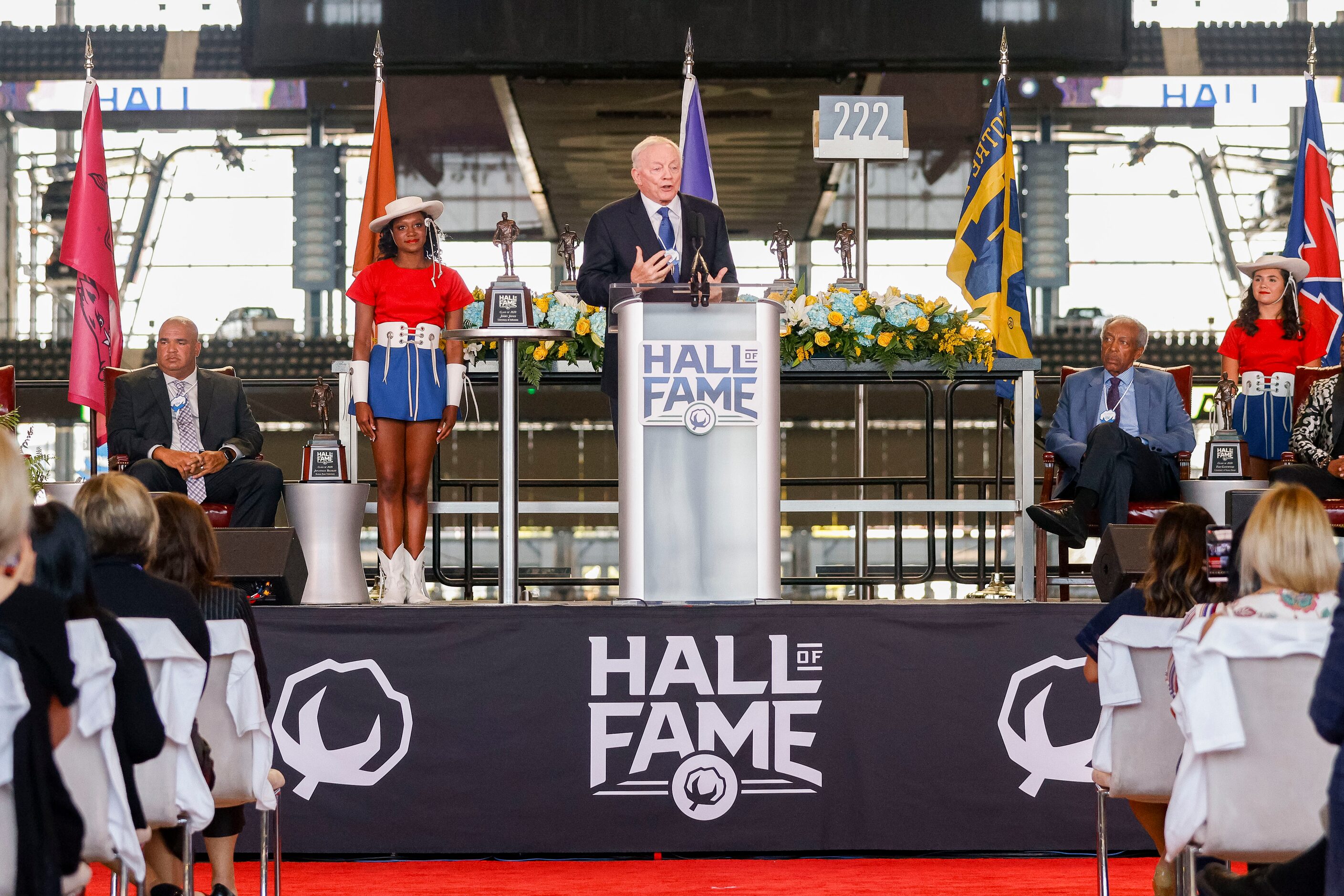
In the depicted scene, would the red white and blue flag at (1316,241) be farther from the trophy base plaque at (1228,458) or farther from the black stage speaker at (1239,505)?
the black stage speaker at (1239,505)

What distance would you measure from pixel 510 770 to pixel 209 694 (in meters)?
1.29

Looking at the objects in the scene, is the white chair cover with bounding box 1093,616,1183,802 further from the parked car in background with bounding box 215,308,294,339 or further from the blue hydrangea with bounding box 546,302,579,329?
the parked car in background with bounding box 215,308,294,339

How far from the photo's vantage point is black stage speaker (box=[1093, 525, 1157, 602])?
4246 millimetres

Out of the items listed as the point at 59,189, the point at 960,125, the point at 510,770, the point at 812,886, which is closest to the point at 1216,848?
the point at 812,886

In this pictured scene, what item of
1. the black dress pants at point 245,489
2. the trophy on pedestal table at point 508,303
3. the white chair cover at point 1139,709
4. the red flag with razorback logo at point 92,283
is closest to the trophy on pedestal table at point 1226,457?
the white chair cover at point 1139,709

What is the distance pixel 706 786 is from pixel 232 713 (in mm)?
1503

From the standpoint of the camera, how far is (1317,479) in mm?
4875

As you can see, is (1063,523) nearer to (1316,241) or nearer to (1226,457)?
(1226,457)

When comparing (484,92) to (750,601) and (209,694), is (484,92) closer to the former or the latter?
(750,601)

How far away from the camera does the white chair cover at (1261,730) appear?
2.33m

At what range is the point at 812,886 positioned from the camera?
371 centimetres

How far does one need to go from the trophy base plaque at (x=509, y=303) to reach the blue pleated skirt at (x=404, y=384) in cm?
63

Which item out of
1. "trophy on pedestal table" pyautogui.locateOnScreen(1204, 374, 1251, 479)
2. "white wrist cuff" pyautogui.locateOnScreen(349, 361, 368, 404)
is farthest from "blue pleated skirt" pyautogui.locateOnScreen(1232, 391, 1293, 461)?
"white wrist cuff" pyautogui.locateOnScreen(349, 361, 368, 404)

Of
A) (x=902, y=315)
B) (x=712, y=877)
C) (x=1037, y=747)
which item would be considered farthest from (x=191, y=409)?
(x=1037, y=747)
